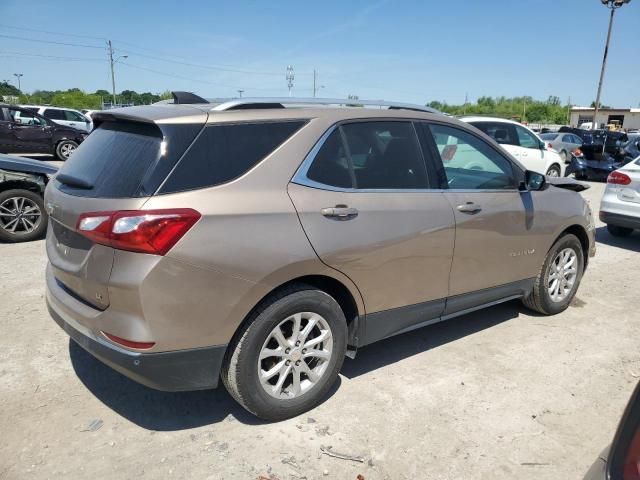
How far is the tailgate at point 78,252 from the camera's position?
2471 mm

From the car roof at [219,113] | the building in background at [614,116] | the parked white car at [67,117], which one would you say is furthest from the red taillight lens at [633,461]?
the building in background at [614,116]

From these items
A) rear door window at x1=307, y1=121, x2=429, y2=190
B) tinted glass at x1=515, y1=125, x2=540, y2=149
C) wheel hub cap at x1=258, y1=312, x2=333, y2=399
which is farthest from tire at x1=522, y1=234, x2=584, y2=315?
tinted glass at x1=515, y1=125, x2=540, y2=149

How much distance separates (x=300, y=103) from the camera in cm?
323

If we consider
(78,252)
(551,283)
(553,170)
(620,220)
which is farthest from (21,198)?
(553,170)

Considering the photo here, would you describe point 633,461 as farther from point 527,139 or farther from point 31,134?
point 31,134

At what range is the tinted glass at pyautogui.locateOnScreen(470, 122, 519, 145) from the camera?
1226 cm

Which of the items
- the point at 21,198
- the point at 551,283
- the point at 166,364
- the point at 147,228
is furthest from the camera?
the point at 21,198

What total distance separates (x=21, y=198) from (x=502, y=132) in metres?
10.5

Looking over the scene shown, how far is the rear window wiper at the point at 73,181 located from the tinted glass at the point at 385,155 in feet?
4.90

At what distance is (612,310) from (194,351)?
4190mm

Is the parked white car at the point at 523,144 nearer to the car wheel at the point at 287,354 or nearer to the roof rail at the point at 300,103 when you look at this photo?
the roof rail at the point at 300,103

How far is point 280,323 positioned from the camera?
279cm

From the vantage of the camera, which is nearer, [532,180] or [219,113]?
[219,113]

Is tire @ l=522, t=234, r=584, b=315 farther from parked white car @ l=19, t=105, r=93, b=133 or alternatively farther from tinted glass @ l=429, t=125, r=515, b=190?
parked white car @ l=19, t=105, r=93, b=133
